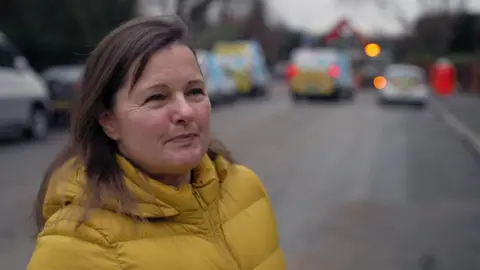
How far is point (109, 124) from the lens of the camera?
184cm

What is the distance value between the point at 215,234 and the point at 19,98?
45.5ft

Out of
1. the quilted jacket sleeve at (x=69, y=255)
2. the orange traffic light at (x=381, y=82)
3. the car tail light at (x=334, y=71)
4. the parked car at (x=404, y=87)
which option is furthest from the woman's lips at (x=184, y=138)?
the car tail light at (x=334, y=71)

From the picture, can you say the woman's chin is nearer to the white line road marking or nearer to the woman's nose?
the woman's nose

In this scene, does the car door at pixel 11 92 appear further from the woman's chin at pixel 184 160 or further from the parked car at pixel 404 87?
the parked car at pixel 404 87

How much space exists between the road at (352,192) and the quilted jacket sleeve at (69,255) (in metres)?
0.93

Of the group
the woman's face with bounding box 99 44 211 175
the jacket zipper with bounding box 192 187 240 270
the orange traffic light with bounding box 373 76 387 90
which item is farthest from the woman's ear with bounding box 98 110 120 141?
the orange traffic light with bounding box 373 76 387 90

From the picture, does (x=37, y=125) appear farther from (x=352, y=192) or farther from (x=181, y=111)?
(x=181, y=111)

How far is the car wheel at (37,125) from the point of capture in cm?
1577

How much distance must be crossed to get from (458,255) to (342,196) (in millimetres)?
2863

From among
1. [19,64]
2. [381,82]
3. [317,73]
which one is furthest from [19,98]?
[381,82]

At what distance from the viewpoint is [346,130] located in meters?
18.5

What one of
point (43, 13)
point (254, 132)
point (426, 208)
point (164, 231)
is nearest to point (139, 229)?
point (164, 231)

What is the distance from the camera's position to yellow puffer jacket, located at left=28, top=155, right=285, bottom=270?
1.61 meters

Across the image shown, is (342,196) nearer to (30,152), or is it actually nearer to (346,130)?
(30,152)
